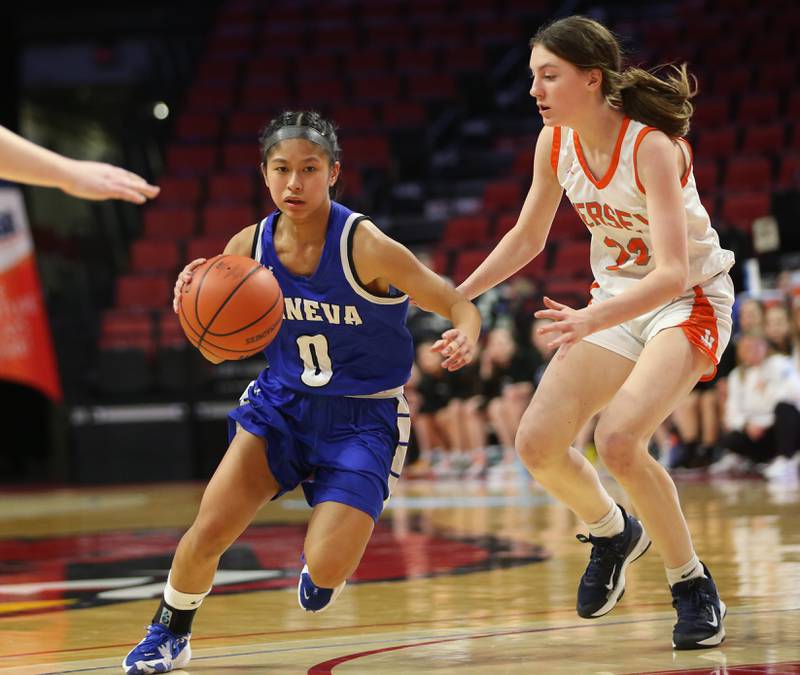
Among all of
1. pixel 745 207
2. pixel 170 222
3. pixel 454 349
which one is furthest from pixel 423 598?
pixel 170 222

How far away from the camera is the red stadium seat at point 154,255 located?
45.9 feet

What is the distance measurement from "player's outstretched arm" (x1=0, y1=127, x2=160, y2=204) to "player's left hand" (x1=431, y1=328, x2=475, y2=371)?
94 cm

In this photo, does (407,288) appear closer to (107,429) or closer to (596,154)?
(596,154)

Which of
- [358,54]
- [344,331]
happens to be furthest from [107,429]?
[344,331]

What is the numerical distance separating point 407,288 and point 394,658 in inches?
39.8

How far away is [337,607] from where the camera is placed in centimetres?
456

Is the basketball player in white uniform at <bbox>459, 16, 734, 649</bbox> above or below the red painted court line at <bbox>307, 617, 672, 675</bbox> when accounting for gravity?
above

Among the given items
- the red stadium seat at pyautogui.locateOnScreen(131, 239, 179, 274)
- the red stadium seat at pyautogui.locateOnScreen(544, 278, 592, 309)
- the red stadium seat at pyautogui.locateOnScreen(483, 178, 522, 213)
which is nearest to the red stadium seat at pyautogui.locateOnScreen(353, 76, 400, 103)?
the red stadium seat at pyautogui.locateOnScreen(483, 178, 522, 213)

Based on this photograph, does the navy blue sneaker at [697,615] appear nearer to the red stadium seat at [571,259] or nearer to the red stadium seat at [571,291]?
the red stadium seat at [571,291]

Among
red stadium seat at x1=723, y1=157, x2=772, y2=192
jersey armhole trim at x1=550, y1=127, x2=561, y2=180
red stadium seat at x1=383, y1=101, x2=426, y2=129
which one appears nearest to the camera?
jersey armhole trim at x1=550, y1=127, x2=561, y2=180

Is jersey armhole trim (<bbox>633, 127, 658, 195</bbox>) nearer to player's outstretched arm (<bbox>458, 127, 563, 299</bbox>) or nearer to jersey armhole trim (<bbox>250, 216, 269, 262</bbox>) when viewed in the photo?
player's outstretched arm (<bbox>458, 127, 563, 299</bbox>)

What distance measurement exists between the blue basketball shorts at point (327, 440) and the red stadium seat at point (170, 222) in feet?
35.6

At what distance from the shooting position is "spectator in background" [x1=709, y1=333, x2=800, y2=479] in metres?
9.27

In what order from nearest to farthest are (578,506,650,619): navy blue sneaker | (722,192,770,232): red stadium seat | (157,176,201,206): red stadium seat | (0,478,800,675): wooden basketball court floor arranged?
(0,478,800,675): wooden basketball court floor → (578,506,650,619): navy blue sneaker → (722,192,770,232): red stadium seat → (157,176,201,206): red stadium seat
